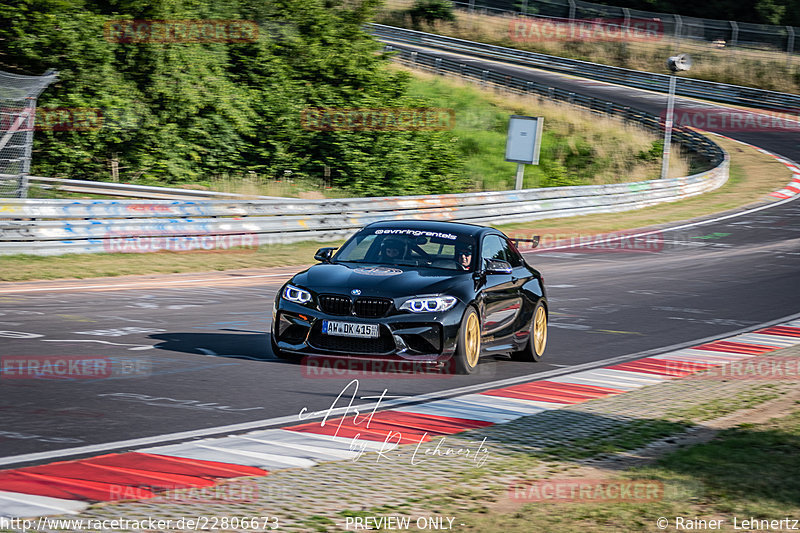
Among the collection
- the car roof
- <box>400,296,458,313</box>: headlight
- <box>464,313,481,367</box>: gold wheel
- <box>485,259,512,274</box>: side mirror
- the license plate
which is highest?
the car roof

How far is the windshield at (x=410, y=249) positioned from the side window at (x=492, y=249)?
0.15 metres

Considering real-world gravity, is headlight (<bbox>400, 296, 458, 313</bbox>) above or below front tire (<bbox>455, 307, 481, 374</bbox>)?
above

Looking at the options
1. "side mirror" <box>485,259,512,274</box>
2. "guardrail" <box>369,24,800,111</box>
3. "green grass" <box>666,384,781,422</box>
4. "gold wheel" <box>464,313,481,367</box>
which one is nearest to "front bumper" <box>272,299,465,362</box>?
"gold wheel" <box>464,313,481,367</box>

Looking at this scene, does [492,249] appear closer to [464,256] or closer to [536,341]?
[464,256]

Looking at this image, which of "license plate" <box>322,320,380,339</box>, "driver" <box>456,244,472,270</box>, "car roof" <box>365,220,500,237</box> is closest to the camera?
"license plate" <box>322,320,380,339</box>

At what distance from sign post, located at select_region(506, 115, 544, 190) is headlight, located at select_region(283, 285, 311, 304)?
21.6 metres

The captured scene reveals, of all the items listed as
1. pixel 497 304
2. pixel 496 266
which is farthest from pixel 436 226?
pixel 497 304

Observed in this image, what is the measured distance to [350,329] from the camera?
9.50 metres

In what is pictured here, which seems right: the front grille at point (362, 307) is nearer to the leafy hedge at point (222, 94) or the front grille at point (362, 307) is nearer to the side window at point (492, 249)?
the side window at point (492, 249)

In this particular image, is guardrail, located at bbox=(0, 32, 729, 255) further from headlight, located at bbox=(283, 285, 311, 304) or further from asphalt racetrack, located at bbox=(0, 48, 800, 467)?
headlight, located at bbox=(283, 285, 311, 304)

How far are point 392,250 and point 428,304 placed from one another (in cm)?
133

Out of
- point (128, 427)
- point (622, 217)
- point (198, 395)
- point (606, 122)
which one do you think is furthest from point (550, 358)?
point (606, 122)

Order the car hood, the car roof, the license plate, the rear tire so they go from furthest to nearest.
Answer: the rear tire → the car roof → the car hood → the license plate

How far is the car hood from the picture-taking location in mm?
9711
